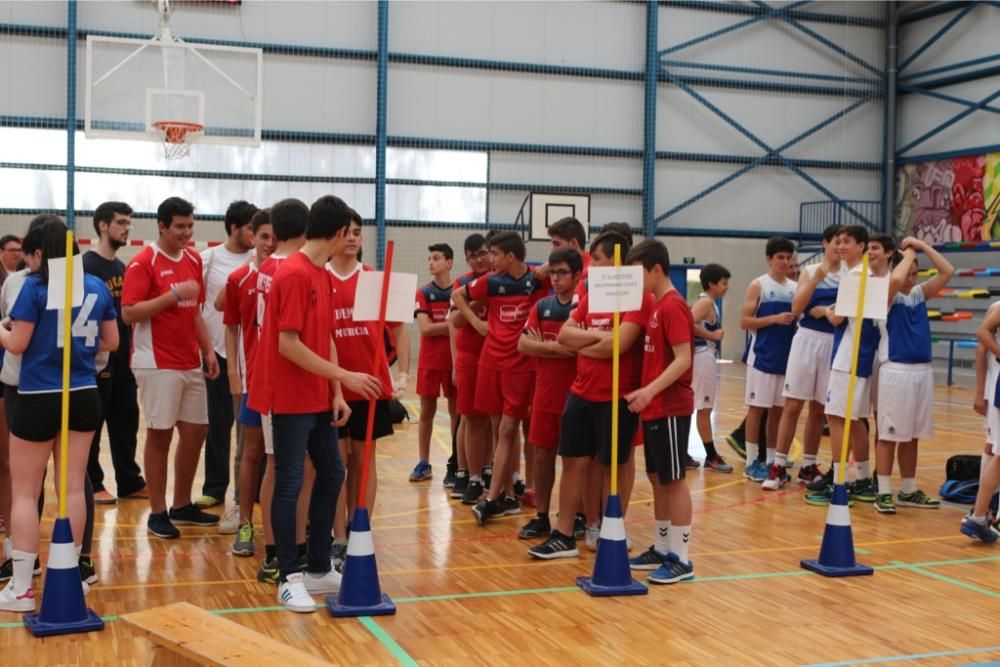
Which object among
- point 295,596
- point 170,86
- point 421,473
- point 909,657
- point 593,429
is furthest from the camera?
point 170,86

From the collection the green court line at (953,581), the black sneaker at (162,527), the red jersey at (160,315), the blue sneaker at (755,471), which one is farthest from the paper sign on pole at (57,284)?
the blue sneaker at (755,471)

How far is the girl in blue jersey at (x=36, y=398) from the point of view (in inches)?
171

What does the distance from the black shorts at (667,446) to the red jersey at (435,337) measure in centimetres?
273

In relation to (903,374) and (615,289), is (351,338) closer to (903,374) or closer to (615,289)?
(615,289)

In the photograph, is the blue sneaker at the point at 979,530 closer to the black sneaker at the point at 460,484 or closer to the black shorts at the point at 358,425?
the black sneaker at the point at 460,484

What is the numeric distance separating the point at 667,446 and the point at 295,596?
189cm

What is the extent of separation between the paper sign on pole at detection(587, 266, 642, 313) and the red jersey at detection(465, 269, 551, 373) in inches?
62.6

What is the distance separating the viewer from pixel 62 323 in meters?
4.42

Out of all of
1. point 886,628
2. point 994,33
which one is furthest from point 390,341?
point 994,33

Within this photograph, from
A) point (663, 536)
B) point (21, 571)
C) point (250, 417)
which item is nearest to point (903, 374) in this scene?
point (663, 536)

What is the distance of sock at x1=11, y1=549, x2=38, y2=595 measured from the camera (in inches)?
173

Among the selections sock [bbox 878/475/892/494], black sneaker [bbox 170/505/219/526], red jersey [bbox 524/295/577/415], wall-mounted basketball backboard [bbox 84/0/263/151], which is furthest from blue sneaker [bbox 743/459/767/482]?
wall-mounted basketball backboard [bbox 84/0/263/151]

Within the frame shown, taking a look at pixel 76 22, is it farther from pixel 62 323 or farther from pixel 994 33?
pixel 994 33

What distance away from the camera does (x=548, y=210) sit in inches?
797
